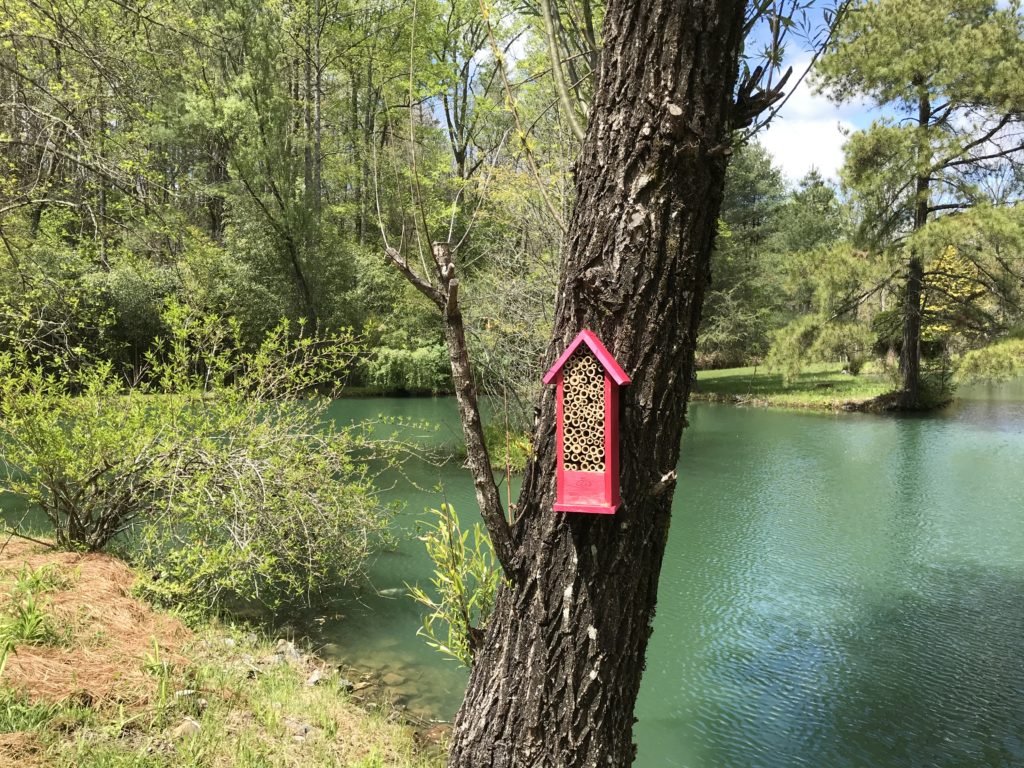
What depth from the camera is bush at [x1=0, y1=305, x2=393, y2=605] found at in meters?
3.60

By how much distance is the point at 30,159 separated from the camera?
6.72m

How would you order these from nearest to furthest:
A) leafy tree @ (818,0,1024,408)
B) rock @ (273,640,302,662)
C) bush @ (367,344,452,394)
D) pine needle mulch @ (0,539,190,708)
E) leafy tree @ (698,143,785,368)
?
pine needle mulch @ (0,539,190,708), rock @ (273,640,302,662), leafy tree @ (818,0,1024,408), bush @ (367,344,452,394), leafy tree @ (698,143,785,368)

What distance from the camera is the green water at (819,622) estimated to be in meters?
3.16

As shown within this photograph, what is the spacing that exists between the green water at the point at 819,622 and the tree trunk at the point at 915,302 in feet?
17.8

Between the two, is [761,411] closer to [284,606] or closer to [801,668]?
[801,668]

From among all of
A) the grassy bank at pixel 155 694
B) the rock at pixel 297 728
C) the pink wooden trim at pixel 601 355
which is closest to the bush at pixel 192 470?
the grassy bank at pixel 155 694

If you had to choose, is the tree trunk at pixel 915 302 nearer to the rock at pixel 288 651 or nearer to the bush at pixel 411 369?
the bush at pixel 411 369

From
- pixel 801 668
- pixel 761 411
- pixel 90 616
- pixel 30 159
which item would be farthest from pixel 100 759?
pixel 761 411

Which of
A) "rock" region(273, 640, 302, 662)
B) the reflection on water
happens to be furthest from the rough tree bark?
"rock" region(273, 640, 302, 662)

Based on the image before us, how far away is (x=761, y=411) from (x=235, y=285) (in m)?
12.1

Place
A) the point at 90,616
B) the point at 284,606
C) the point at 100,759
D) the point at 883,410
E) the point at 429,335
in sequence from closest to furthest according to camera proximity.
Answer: the point at 100,759
the point at 90,616
the point at 284,606
the point at 883,410
the point at 429,335

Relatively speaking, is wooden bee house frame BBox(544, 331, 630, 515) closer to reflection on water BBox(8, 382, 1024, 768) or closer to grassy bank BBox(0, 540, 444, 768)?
grassy bank BBox(0, 540, 444, 768)

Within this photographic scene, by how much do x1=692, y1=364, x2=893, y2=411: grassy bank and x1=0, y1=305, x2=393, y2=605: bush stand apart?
1262 centimetres

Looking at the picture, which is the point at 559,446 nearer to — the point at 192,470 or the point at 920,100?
Answer: the point at 192,470
